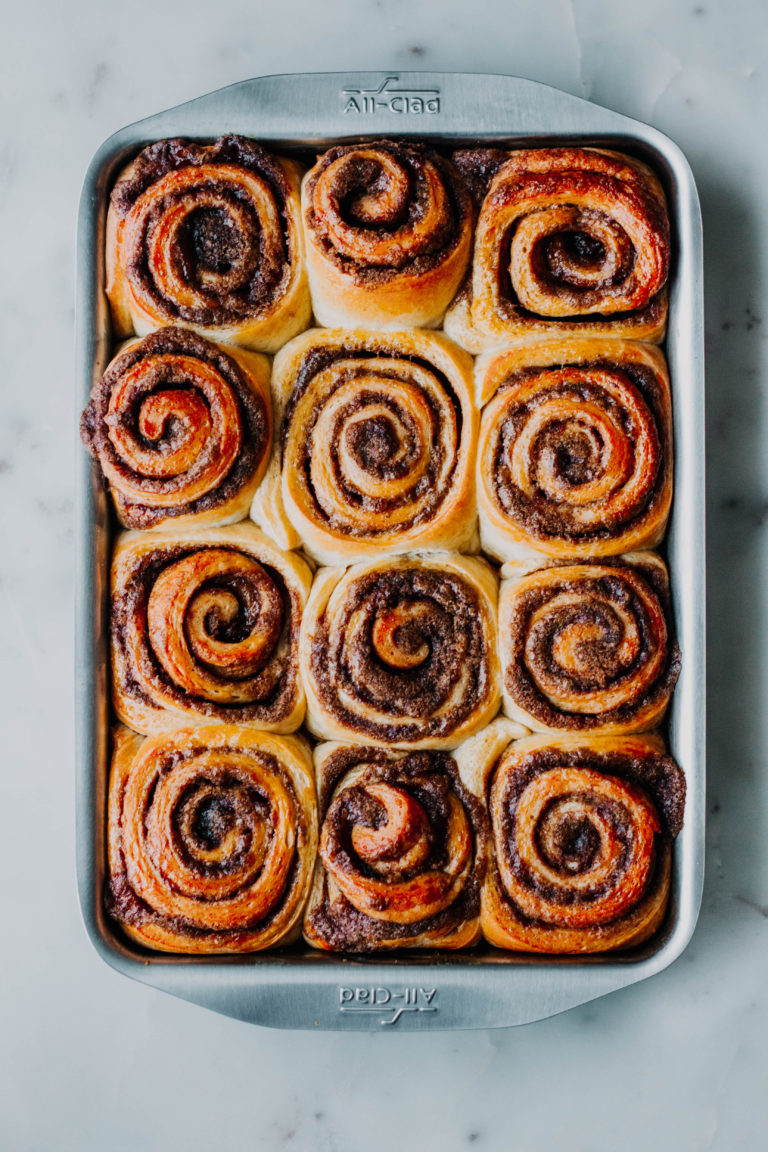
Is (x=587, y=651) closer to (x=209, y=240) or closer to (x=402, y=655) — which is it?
(x=402, y=655)

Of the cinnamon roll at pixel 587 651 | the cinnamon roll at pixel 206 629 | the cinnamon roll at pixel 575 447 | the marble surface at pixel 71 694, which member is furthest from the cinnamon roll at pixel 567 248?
the cinnamon roll at pixel 206 629

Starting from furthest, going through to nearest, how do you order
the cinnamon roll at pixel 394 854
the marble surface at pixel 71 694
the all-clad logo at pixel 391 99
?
the marble surface at pixel 71 694, the all-clad logo at pixel 391 99, the cinnamon roll at pixel 394 854

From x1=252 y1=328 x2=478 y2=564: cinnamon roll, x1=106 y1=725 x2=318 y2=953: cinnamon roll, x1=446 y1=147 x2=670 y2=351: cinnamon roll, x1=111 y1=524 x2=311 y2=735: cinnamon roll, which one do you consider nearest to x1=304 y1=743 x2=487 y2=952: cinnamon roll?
x1=106 y1=725 x2=318 y2=953: cinnamon roll

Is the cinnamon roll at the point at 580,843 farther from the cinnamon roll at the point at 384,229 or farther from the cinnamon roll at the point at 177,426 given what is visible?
the cinnamon roll at the point at 384,229

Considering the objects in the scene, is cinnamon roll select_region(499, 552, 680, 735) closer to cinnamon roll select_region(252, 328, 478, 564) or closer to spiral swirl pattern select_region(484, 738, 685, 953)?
spiral swirl pattern select_region(484, 738, 685, 953)

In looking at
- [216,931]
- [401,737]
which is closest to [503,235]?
[401,737]

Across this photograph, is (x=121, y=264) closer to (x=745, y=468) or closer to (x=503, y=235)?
(x=503, y=235)
